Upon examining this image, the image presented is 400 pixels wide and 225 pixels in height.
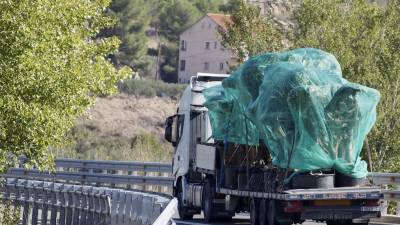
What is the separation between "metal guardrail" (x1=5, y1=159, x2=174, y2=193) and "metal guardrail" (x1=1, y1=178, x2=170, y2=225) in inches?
274

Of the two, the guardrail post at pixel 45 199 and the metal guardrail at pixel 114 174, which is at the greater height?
the metal guardrail at pixel 114 174

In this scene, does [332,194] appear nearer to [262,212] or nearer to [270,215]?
[270,215]

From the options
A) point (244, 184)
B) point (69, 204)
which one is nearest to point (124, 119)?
point (69, 204)

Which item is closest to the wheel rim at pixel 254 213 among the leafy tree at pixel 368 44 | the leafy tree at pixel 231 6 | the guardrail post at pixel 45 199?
the guardrail post at pixel 45 199

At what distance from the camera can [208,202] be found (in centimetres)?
2856

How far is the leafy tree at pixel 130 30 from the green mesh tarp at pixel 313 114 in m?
102

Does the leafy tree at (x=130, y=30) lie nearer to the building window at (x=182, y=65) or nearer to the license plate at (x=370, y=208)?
the building window at (x=182, y=65)

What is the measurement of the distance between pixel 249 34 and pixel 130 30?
273 feet

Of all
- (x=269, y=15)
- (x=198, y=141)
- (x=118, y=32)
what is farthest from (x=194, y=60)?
(x=198, y=141)

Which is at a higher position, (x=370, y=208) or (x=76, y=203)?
(x=370, y=208)

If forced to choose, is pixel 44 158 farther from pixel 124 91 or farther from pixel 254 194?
pixel 124 91

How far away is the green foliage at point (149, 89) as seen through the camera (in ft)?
419

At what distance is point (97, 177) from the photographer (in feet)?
139

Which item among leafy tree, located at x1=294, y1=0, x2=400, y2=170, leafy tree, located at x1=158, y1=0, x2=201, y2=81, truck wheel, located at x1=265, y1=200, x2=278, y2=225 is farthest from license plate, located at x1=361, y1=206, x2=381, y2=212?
leafy tree, located at x1=158, y1=0, x2=201, y2=81
